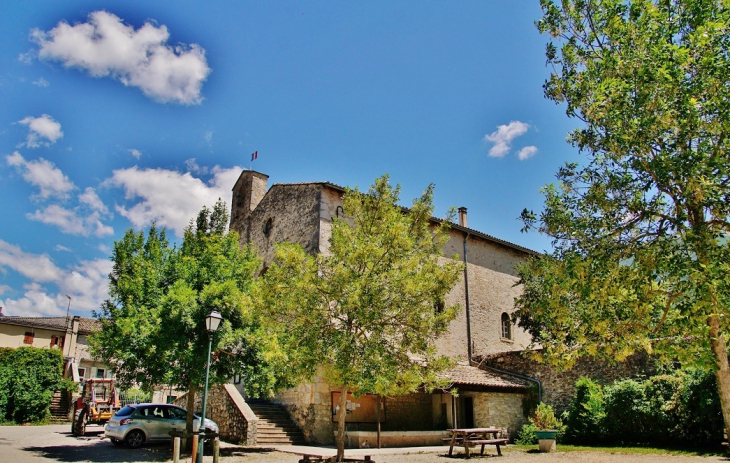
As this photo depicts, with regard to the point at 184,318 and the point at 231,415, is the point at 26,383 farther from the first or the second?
the point at 184,318

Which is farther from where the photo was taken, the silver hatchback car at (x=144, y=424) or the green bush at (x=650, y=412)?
the silver hatchback car at (x=144, y=424)

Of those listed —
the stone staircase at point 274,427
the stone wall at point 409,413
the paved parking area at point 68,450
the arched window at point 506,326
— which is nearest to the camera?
the paved parking area at point 68,450

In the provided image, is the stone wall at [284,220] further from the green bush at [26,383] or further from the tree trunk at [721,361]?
the tree trunk at [721,361]

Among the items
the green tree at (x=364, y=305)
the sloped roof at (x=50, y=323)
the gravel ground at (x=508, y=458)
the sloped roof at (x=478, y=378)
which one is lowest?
the gravel ground at (x=508, y=458)

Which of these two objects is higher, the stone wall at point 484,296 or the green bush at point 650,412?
the stone wall at point 484,296

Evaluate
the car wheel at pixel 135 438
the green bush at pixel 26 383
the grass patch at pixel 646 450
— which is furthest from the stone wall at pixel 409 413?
the green bush at pixel 26 383

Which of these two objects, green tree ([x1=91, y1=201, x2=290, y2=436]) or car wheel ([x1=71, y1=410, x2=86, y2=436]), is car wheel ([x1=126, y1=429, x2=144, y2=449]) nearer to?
green tree ([x1=91, y1=201, x2=290, y2=436])

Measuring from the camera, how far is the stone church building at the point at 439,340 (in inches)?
734

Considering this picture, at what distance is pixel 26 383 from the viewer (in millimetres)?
25422

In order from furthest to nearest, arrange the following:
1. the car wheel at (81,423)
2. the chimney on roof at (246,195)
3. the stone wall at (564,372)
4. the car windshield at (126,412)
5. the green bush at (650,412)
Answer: the chimney on roof at (246,195) → the car wheel at (81,423) → the stone wall at (564,372) → the car windshield at (126,412) → the green bush at (650,412)

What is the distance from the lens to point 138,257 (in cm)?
1655

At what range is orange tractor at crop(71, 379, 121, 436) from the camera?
19.8 metres

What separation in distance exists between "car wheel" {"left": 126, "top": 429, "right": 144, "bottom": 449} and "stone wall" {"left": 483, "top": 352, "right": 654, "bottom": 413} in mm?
12853

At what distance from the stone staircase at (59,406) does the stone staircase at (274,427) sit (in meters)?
14.4
